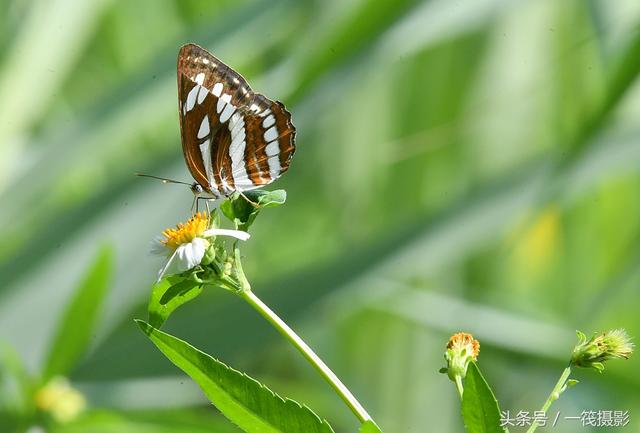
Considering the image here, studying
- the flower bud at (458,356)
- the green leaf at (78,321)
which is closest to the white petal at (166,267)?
the flower bud at (458,356)

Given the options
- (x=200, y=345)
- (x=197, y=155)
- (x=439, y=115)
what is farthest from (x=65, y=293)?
(x=439, y=115)

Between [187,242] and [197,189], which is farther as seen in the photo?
[197,189]

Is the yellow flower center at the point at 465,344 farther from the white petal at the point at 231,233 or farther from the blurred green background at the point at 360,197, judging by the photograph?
the blurred green background at the point at 360,197

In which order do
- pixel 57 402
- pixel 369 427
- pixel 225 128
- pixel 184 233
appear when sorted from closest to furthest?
1. pixel 369 427
2. pixel 184 233
3. pixel 225 128
4. pixel 57 402

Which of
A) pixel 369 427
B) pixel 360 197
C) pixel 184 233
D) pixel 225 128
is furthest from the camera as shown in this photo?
pixel 360 197

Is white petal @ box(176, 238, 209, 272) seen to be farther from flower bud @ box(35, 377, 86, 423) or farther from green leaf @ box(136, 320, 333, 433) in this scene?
flower bud @ box(35, 377, 86, 423)

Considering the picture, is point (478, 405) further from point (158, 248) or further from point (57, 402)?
point (57, 402)

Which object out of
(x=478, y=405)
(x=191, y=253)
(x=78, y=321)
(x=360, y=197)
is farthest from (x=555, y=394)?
(x=360, y=197)
